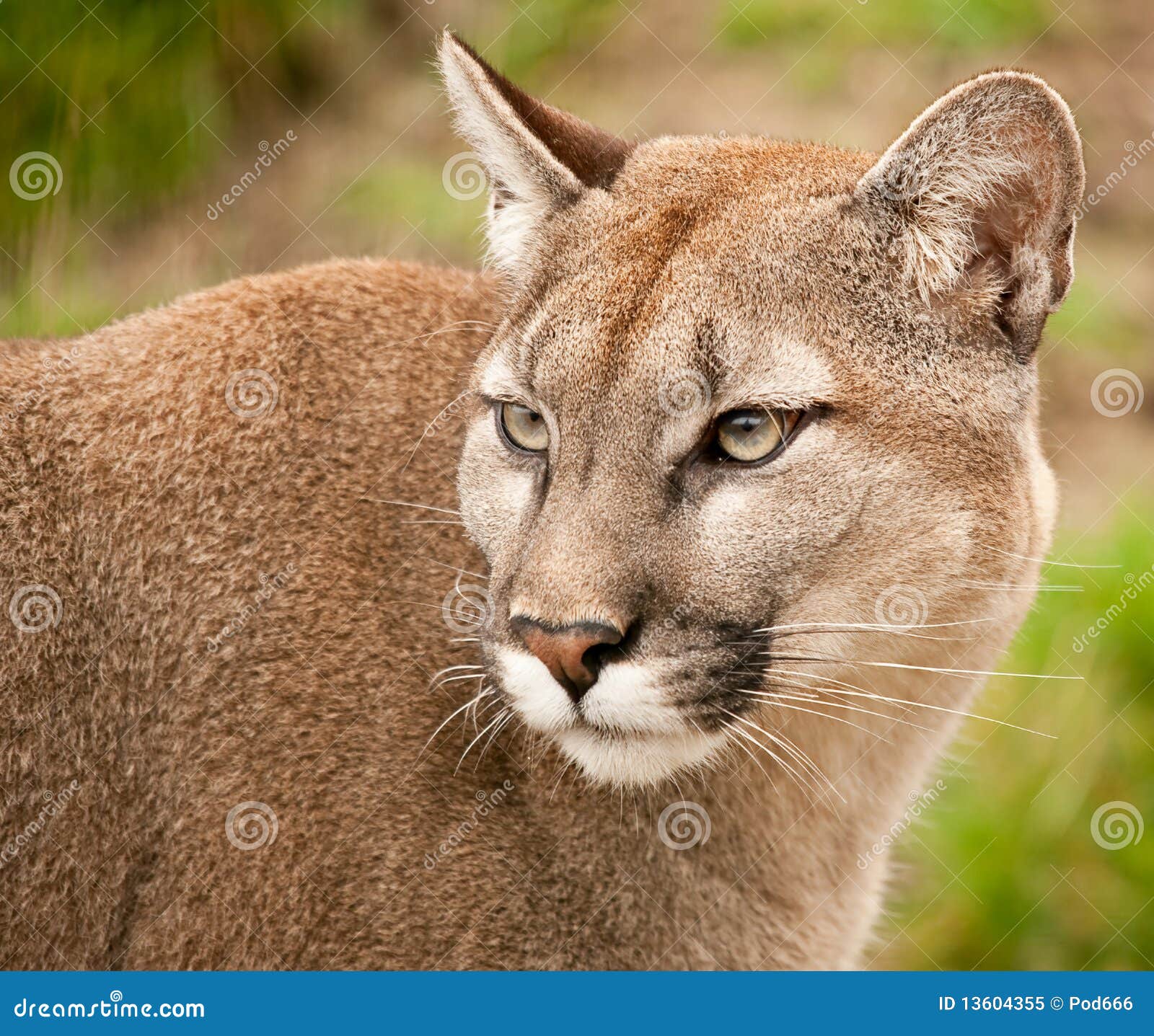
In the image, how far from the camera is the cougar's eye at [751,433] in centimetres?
359

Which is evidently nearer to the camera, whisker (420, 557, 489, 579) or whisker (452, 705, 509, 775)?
whisker (452, 705, 509, 775)

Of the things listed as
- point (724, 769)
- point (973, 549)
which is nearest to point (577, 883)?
point (724, 769)

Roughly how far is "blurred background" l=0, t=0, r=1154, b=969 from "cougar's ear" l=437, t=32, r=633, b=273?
225 cm

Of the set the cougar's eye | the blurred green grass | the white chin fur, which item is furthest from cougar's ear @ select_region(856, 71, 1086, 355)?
the blurred green grass

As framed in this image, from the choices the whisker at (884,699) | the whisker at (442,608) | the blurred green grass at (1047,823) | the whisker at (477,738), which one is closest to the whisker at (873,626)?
the whisker at (884,699)

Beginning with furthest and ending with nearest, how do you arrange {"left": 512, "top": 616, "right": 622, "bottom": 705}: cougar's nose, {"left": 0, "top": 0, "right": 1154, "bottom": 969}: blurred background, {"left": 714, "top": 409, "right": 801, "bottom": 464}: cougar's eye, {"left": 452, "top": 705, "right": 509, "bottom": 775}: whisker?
{"left": 0, "top": 0, "right": 1154, "bottom": 969}: blurred background, {"left": 452, "top": 705, "right": 509, "bottom": 775}: whisker, {"left": 714, "top": 409, "right": 801, "bottom": 464}: cougar's eye, {"left": 512, "top": 616, "right": 622, "bottom": 705}: cougar's nose

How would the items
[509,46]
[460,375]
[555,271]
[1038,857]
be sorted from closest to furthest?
[555,271] → [460,375] → [1038,857] → [509,46]

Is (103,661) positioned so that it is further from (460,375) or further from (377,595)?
(460,375)

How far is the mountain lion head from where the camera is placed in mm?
3490

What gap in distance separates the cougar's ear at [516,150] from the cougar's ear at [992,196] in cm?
87

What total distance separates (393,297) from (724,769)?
1761 millimetres

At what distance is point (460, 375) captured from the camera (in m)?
4.44

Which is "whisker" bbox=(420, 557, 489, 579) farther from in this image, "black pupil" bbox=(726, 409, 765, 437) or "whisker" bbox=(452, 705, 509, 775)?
"black pupil" bbox=(726, 409, 765, 437)

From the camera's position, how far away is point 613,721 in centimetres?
348
